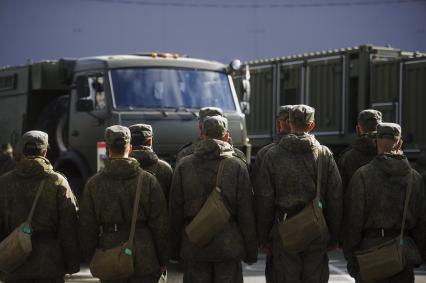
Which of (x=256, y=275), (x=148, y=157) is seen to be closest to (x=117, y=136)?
(x=148, y=157)

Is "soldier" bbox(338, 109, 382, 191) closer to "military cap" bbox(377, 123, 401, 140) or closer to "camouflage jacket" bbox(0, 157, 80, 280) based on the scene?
"military cap" bbox(377, 123, 401, 140)

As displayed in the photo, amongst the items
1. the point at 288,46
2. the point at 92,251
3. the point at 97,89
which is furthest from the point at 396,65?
the point at 288,46

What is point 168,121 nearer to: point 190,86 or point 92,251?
point 190,86

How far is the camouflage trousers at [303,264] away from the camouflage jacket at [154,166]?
131 centimetres

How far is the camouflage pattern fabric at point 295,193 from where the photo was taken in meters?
6.87

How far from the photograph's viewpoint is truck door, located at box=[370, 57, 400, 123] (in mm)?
16578

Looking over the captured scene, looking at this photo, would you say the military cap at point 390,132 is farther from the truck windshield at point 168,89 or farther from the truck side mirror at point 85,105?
the truck side mirror at point 85,105

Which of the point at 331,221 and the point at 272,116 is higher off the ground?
the point at 272,116

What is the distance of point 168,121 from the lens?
11953mm

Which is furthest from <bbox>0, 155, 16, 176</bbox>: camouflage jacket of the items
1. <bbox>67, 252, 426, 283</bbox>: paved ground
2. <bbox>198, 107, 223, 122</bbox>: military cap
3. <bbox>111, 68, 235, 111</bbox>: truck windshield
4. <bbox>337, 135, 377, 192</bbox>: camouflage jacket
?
<bbox>337, 135, 377, 192</bbox>: camouflage jacket

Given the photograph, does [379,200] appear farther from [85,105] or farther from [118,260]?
[85,105]

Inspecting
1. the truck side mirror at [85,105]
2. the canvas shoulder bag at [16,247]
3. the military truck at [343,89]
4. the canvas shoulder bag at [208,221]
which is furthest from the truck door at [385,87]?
the canvas shoulder bag at [16,247]

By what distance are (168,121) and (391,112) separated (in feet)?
20.0

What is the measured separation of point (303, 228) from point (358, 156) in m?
1.50
